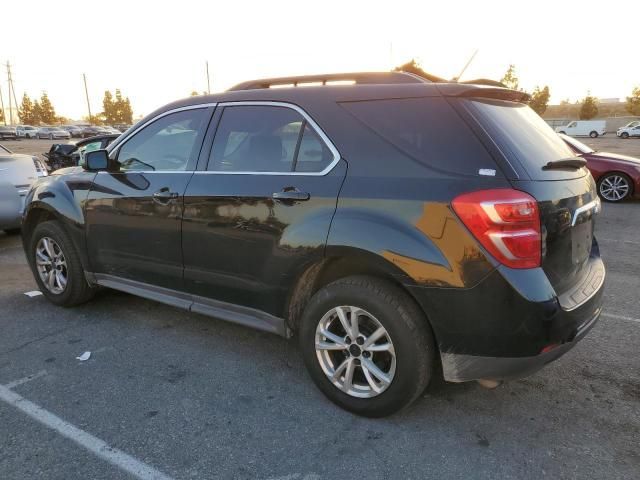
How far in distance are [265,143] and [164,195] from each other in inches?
33.3

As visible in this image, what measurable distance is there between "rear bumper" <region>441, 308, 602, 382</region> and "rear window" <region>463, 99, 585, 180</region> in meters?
0.85

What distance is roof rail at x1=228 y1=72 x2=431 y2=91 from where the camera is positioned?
281 cm

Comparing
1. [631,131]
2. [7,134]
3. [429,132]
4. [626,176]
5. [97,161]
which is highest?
[429,132]

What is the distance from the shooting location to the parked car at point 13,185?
20.9 feet

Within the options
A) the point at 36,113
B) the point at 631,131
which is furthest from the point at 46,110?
the point at 631,131

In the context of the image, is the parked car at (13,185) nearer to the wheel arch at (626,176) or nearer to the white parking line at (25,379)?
the white parking line at (25,379)

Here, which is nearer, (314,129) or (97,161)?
(314,129)

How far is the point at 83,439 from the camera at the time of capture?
2584 mm

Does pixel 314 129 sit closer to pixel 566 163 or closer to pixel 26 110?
pixel 566 163

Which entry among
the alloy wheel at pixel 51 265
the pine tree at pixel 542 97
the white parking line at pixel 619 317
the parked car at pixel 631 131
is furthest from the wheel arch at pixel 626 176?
the pine tree at pixel 542 97

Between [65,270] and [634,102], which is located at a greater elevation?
[634,102]

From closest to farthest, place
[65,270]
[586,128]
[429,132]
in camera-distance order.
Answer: [429,132] → [65,270] → [586,128]

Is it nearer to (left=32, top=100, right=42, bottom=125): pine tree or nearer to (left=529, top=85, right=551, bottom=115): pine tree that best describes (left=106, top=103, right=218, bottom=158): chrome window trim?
(left=529, top=85, right=551, bottom=115): pine tree

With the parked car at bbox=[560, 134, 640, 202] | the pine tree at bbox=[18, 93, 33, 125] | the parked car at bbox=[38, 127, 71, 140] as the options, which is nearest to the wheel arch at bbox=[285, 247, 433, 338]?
the parked car at bbox=[560, 134, 640, 202]
